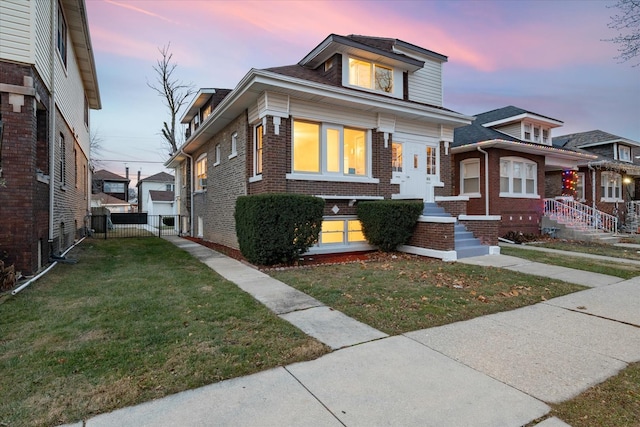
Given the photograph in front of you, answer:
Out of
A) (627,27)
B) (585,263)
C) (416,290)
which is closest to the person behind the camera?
(416,290)

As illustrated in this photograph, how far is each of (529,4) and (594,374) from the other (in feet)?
40.8

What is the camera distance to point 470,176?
627 inches

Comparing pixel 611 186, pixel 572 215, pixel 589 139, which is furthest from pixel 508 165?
pixel 589 139

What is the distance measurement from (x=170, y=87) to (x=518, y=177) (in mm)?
27631

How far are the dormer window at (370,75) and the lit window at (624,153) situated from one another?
68.3 ft

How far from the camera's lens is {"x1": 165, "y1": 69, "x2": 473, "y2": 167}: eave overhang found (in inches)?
337

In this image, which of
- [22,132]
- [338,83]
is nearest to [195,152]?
[338,83]

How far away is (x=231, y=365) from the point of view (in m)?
2.96

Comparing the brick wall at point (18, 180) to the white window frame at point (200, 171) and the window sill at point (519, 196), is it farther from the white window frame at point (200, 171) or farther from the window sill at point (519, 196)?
the window sill at point (519, 196)

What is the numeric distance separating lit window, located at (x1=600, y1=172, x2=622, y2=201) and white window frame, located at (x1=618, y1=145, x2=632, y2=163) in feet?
7.03

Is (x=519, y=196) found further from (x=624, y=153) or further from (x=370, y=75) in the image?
(x=624, y=153)

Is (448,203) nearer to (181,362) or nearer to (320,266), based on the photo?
(320,266)

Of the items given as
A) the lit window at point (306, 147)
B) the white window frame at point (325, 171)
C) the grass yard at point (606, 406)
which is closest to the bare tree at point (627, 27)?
the white window frame at point (325, 171)

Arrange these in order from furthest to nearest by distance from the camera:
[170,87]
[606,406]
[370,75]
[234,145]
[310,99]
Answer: [170,87] < [370,75] < [234,145] < [310,99] < [606,406]
